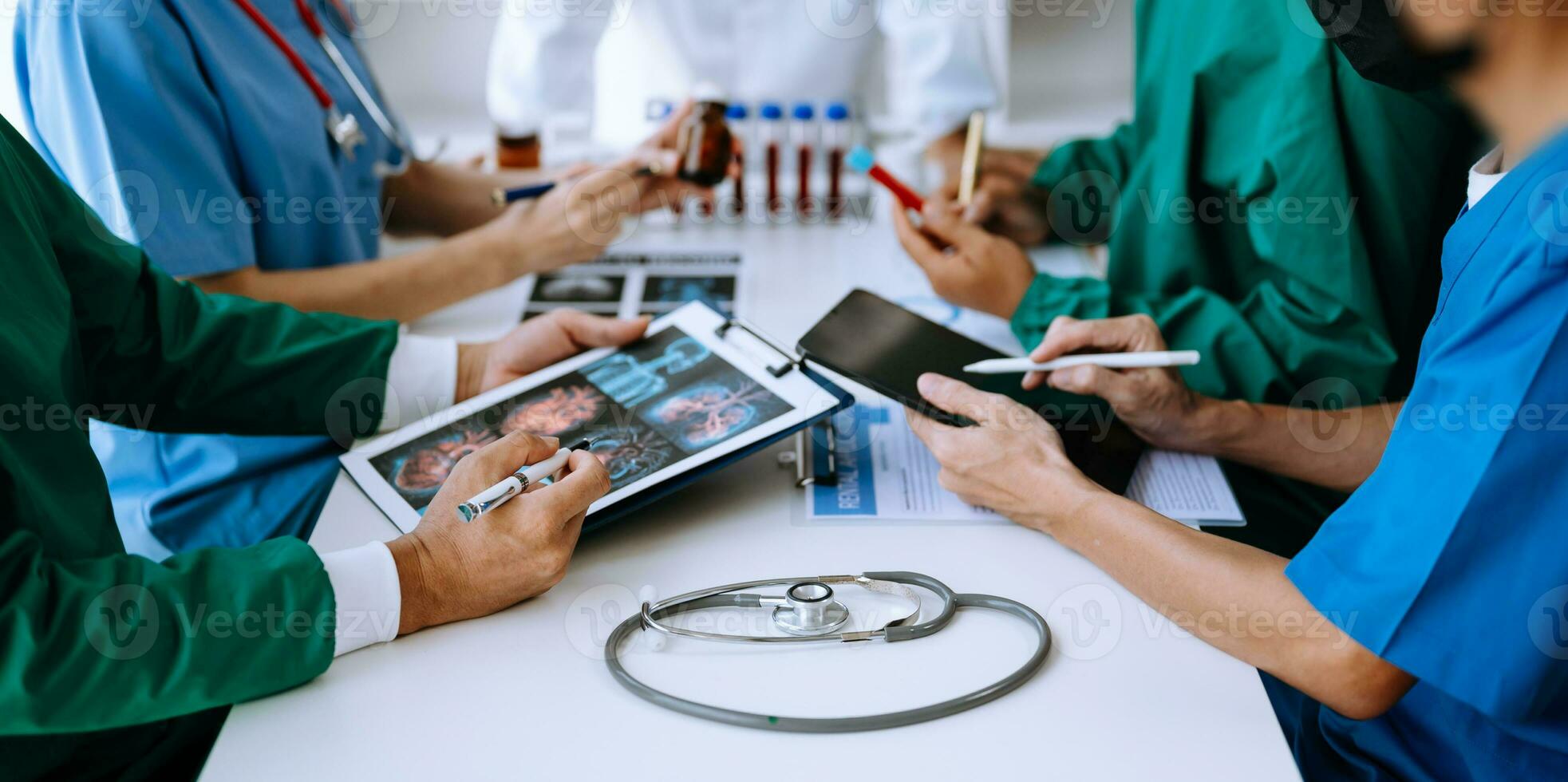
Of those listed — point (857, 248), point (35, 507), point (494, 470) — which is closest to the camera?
point (35, 507)

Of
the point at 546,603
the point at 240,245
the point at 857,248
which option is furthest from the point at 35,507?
the point at 857,248

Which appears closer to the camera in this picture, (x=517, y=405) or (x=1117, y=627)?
(x=1117, y=627)

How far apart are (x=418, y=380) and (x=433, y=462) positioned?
18 cm

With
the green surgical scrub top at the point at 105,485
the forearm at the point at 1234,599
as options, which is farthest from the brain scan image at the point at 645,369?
the forearm at the point at 1234,599

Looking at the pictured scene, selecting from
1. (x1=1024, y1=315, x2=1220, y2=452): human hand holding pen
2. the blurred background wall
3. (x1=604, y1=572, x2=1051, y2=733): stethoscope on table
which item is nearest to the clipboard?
(x1=604, y1=572, x2=1051, y2=733): stethoscope on table

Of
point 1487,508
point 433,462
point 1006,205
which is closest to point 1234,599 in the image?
point 1487,508

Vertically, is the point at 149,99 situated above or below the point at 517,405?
above

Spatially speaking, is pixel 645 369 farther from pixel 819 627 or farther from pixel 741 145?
pixel 741 145

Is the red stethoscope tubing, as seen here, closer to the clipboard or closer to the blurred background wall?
the clipboard

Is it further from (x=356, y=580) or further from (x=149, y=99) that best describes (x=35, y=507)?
(x=149, y=99)

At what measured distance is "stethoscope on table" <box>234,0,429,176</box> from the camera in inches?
57.9

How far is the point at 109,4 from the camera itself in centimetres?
123

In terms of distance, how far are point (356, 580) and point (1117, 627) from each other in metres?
0.61

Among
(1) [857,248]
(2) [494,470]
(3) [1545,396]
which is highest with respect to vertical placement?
(3) [1545,396]
